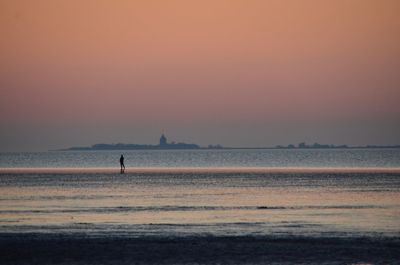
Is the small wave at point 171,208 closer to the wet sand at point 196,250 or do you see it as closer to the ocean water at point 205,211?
the ocean water at point 205,211

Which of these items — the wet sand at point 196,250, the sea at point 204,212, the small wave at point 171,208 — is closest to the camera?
the wet sand at point 196,250

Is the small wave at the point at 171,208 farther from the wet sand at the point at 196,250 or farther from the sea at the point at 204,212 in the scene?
the wet sand at the point at 196,250

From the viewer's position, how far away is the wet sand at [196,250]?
83.2 ft

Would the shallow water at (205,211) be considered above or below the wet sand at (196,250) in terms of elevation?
above

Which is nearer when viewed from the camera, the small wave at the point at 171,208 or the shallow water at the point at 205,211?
the shallow water at the point at 205,211

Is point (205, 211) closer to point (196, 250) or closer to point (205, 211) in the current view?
point (205, 211)

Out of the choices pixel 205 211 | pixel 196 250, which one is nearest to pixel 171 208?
pixel 205 211

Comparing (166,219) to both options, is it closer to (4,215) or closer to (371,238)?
(4,215)

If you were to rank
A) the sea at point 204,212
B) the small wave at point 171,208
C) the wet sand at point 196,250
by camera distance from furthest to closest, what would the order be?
the small wave at point 171,208 → the sea at point 204,212 → the wet sand at point 196,250

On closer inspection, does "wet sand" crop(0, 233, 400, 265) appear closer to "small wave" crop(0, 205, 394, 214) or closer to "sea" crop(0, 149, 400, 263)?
"sea" crop(0, 149, 400, 263)

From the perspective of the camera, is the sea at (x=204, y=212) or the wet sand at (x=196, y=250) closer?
the wet sand at (x=196, y=250)

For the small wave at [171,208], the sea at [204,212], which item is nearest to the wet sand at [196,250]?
the sea at [204,212]

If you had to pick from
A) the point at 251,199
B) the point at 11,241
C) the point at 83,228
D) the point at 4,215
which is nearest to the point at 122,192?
the point at 251,199

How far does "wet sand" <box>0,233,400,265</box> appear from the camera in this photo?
25359 mm
